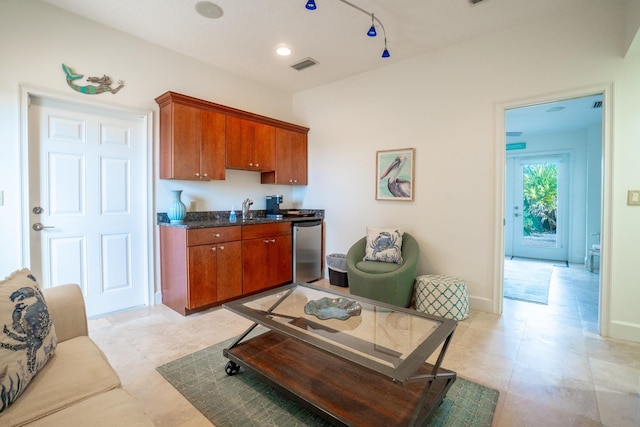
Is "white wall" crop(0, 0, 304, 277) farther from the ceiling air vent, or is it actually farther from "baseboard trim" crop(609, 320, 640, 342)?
"baseboard trim" crop(609, 320, 640, 342)

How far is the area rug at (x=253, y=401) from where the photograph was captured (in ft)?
5.36

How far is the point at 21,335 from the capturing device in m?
1.16

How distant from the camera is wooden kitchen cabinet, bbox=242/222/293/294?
352 centimetres

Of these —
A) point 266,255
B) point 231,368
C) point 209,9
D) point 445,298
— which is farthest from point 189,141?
point 445,298

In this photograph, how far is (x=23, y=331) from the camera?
1.18m

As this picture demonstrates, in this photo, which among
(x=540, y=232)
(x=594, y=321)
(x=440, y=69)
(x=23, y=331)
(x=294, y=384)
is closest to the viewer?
(x=23, y=331)

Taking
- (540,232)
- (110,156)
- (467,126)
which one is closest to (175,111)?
(110,156)

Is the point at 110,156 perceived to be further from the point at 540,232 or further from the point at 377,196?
the point at 540,232

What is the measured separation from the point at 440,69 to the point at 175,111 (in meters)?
2.89

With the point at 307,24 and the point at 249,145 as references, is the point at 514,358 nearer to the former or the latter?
the point at 307,24

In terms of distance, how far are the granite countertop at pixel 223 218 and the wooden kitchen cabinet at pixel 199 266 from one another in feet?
0.18

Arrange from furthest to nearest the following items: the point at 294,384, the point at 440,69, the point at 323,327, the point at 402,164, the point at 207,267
Result: the point at 402,164 → the point at 440,69 → the point at 207,267 → the point at 323,327 → the point at 294,384

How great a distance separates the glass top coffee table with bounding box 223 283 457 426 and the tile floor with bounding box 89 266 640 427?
0.44 meters

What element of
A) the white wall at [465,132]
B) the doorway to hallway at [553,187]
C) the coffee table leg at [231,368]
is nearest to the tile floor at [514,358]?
the coffee table leg at [231,368]
